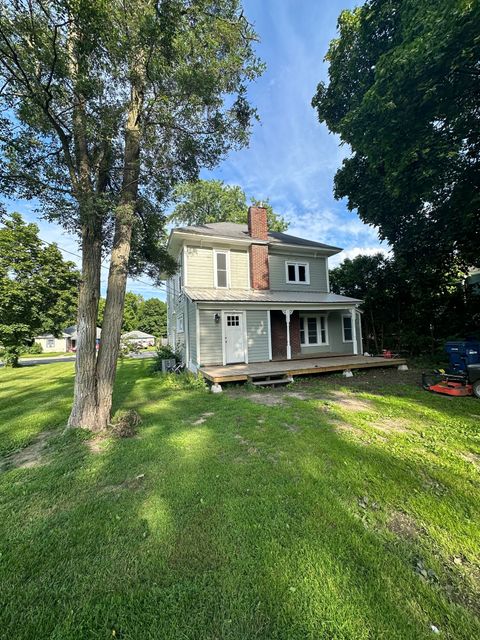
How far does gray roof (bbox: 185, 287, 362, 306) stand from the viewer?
10.6 metres

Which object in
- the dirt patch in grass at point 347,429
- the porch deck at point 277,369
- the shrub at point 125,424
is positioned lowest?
the dirt patch in grass at point 347,429

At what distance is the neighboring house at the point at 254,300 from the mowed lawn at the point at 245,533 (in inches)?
240

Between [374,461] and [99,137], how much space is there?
297 inches

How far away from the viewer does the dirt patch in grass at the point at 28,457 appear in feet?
13.6

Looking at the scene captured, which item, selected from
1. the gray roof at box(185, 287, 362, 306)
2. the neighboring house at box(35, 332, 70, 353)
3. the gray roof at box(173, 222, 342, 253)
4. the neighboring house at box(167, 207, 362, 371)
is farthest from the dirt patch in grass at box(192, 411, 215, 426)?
the neighboring house at box(35, 332, 70, 353)

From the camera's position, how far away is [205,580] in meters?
2.03

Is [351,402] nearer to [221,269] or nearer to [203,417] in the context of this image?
[203,417]

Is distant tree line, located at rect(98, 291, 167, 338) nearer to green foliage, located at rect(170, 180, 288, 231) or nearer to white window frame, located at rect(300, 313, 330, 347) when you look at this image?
green foliage, located at rect(170, 180, 288, 231)

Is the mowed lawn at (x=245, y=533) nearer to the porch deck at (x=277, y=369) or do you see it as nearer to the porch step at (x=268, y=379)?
the porch deck at (x=277, y=369)

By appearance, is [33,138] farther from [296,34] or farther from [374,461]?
[296,34]

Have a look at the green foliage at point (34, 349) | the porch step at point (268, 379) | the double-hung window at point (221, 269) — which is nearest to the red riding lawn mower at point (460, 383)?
the porch step at point (268, 379)

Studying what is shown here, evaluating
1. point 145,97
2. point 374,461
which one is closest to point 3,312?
point 145,97

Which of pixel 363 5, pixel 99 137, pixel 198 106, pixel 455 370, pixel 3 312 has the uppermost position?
pixel 363 5

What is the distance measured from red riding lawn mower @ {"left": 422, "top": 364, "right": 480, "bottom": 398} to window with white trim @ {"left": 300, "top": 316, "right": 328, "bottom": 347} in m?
6.31
